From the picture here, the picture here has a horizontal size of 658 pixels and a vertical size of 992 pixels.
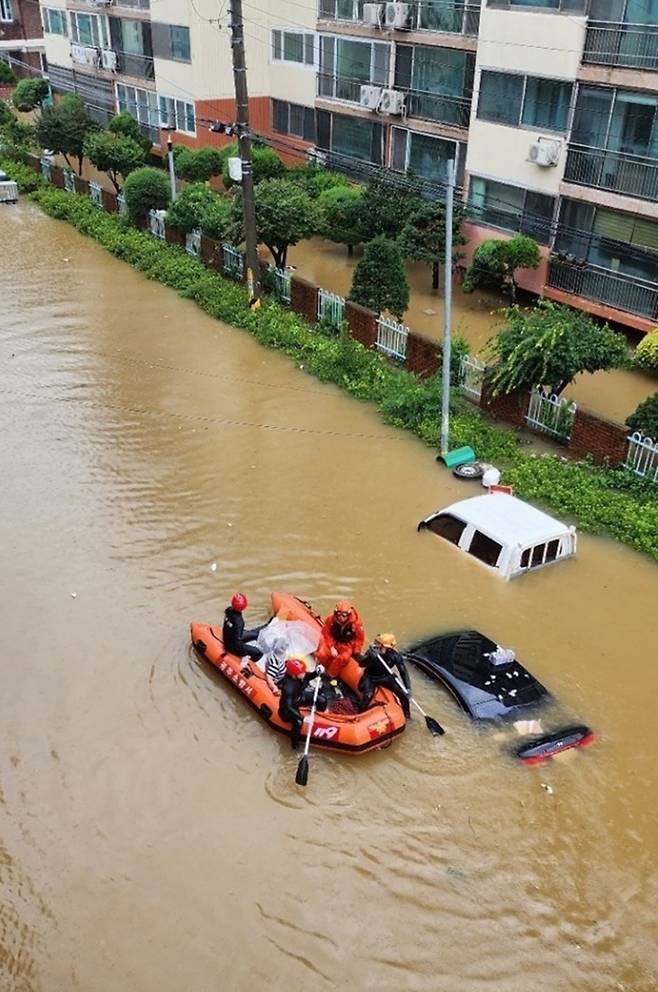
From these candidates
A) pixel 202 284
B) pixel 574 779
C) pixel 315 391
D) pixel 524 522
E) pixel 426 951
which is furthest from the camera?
pixel 202 284

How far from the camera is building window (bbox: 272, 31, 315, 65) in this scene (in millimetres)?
28203

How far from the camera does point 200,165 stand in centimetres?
2734

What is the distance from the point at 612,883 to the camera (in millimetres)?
7727

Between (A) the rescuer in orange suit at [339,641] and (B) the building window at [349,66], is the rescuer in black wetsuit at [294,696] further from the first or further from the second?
(B) the building window at [349,66]

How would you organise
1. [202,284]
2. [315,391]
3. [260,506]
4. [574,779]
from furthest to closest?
1. [202,284]
2. [315,391]
3. [260,506]
4. [574,779]

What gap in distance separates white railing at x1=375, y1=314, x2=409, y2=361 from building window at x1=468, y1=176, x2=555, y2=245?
5.52 m

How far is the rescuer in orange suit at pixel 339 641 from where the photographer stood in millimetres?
9039

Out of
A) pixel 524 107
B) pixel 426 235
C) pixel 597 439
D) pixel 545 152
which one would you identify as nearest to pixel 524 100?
pixel 524 107

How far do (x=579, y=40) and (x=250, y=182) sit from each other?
7816mm

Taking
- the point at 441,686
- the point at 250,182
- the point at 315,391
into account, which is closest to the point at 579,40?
the point at 250,182

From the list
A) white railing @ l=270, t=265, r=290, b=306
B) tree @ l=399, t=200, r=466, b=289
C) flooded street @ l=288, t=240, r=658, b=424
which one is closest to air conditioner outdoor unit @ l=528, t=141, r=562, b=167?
tree @ l=399, t=200, r=466, b=289

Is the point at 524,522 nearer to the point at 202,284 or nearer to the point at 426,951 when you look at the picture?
the point at 426,951

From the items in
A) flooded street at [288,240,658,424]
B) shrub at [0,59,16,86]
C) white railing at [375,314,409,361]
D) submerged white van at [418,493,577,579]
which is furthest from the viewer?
shrub at [0,59,16,86]

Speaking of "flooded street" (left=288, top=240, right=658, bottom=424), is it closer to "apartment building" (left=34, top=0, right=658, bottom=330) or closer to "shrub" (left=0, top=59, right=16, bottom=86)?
"apartment building" (left=34, top=0, right=658, bottom=330)
